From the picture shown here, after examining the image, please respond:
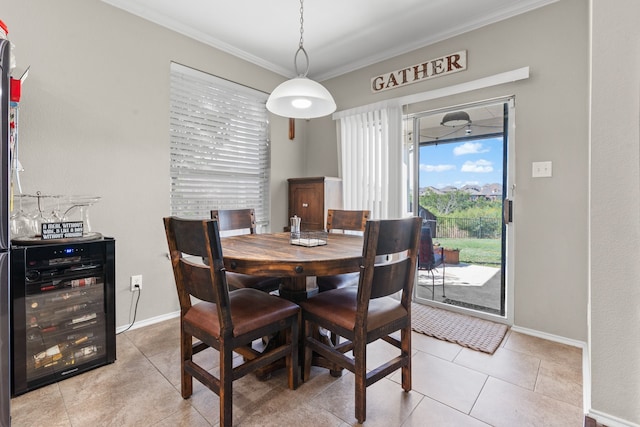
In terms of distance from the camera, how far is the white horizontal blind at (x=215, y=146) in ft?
9.49

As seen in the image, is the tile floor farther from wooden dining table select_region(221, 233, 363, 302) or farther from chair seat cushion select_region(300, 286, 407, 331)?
wooden dining table select_region(221, 233, 363, 302)

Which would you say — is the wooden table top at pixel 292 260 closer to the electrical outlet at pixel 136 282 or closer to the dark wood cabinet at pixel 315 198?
the electrical outlet at pixel 136 282

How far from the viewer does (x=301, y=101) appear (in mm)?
2238

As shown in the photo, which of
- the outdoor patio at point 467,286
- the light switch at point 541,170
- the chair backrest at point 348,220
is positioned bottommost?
the outdoor patio at point 467,286

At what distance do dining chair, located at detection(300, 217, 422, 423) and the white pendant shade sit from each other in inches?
42.1

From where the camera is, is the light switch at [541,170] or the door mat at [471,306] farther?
the door mat at [471,306]

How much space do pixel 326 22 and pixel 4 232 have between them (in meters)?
2.75

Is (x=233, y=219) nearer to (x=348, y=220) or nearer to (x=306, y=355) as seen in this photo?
(x=348, y=220)

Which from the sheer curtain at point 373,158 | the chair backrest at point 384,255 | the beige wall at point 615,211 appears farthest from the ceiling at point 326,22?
the chair backrest at point 384,255

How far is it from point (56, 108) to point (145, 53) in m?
0.85

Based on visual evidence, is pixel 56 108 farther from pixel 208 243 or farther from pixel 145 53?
pixel 208 243

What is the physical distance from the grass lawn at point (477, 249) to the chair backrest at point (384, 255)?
1.66 meters

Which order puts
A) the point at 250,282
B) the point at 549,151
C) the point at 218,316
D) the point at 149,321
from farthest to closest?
1. the point at 149,321
2. the point at 549,151
3. the point at 250,282
4. the point at 218,316

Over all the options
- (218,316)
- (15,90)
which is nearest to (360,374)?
(218,316)
